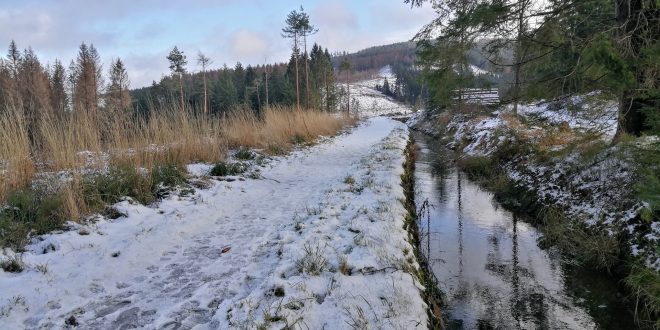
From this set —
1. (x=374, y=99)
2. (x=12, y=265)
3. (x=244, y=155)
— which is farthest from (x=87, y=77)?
(x=374, y=99)

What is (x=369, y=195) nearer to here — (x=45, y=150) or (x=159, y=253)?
(x=159, y=253)

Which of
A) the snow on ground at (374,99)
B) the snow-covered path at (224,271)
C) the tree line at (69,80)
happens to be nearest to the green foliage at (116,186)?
the snow-covered path at (224,271)

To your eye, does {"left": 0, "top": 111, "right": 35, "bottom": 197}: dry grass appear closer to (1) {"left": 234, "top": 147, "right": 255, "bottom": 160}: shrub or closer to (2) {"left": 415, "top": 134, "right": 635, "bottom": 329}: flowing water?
(1) {"left": 234, "top": 147, "right": 255, "bottom": 160}: shrub

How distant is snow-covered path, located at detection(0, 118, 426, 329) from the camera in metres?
2.49

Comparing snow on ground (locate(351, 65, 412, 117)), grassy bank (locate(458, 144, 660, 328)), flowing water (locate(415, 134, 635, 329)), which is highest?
snow on ground (locate(351, 65, 412, 117))

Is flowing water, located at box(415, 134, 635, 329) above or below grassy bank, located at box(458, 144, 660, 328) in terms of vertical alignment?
below

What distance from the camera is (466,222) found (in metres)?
6.39

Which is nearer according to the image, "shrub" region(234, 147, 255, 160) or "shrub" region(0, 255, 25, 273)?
"shrub" region(0, 255, 25, 273)

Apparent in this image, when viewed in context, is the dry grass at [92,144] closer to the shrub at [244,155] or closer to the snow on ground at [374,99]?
the shrub at [244,155]

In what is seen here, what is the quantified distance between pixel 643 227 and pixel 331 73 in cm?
4844

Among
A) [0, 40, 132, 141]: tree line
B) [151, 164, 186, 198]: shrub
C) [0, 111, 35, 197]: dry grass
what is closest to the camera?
[0, 111, 35, 197]: dry grass

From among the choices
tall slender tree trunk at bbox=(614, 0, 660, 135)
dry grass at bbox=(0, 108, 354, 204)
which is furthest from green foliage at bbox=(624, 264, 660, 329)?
dry grass at bbox=(0, 108, 354, 204)

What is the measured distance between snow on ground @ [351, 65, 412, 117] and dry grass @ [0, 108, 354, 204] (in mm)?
80705

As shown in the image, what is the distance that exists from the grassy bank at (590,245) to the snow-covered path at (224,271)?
2121 millimetres
